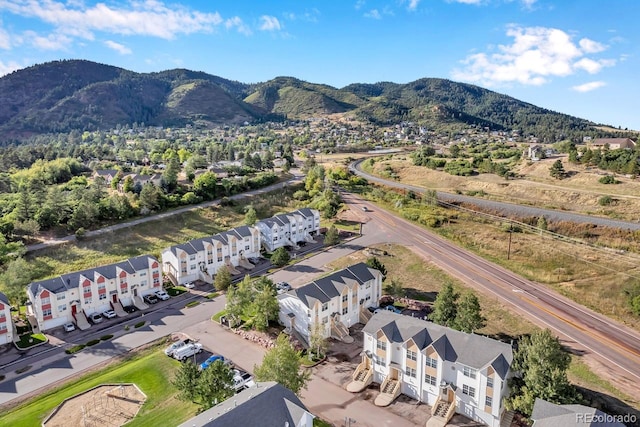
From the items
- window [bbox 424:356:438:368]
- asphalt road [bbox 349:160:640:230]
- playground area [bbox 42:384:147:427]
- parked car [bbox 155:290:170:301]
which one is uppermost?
asphalt road [bbox 349:160:640:230]

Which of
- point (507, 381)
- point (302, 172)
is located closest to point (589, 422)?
point (507, 381)

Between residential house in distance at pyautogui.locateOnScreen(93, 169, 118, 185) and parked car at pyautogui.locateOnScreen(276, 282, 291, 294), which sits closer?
parked car at pyautogui.locateOnScreen(276, 282, 291, 294)

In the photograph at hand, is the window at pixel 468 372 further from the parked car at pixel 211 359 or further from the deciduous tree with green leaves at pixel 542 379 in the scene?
the parked car at pixel 211 359

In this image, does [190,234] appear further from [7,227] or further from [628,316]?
[628,316]

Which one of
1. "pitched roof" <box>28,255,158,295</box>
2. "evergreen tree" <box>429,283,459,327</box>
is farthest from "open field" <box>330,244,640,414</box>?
"pitched roof" <box>28,255,158,295</box>

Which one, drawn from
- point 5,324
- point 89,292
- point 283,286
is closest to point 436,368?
point 283,286

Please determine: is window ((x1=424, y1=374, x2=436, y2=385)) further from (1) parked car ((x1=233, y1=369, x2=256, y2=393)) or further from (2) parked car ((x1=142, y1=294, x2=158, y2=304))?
(2) parked car ((x1=142, y1=294, x2=158, y2=304))

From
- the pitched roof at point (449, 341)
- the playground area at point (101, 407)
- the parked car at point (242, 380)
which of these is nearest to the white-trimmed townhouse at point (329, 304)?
the pitched roof at point (449, 341)
